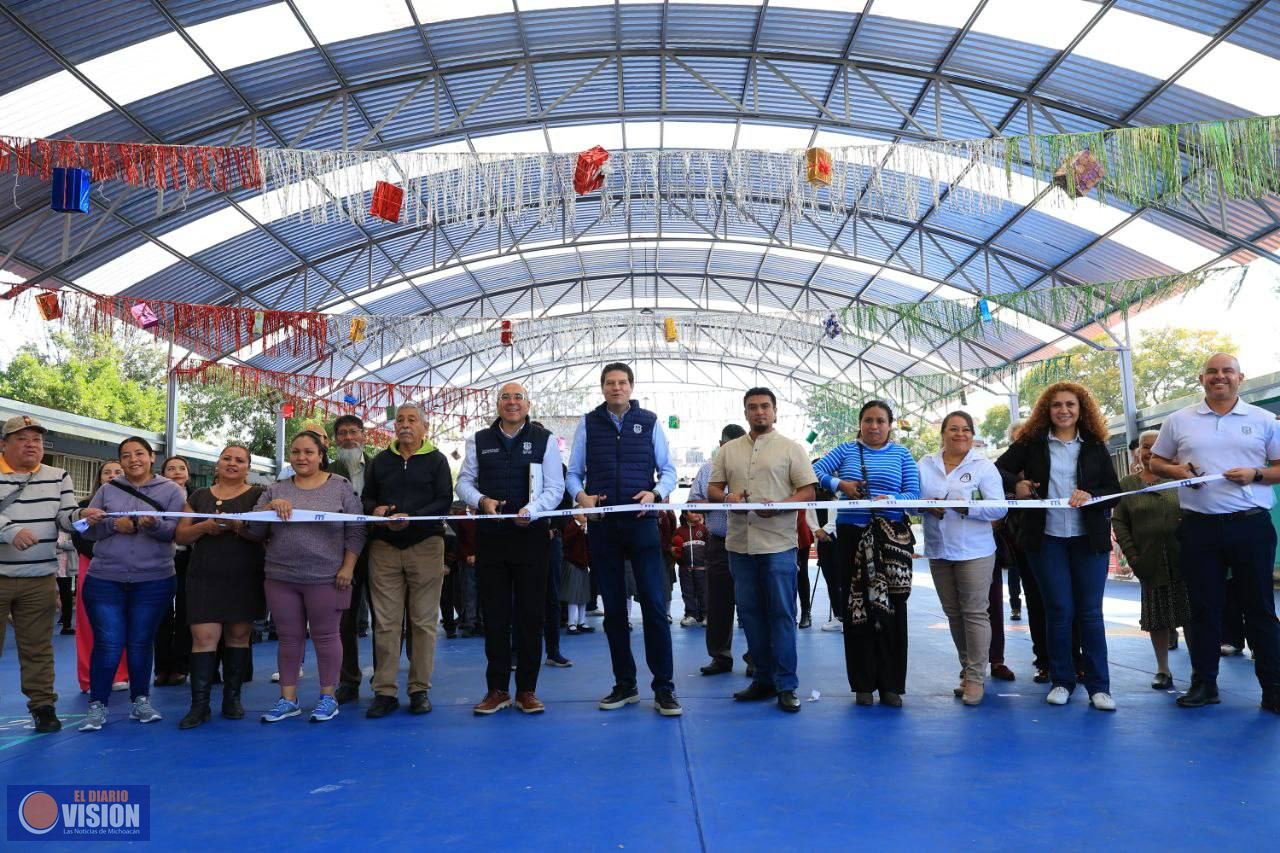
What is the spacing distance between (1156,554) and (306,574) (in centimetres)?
408

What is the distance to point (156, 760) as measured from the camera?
335 cm

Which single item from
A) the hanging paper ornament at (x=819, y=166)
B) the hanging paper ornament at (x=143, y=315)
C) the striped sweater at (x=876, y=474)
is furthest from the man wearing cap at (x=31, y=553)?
the hanging paper ornament at (x=143, y=315)

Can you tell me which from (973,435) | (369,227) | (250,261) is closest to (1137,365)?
(369,227)

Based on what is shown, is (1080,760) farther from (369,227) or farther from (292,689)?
(369,227)

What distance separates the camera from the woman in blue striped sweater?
4062 millimetres

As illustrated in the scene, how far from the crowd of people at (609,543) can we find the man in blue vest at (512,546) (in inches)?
0.4

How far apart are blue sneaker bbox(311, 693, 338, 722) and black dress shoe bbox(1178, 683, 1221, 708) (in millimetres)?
3676

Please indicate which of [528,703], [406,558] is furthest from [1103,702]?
[406,558]

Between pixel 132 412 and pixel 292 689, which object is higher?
pixel 132 412

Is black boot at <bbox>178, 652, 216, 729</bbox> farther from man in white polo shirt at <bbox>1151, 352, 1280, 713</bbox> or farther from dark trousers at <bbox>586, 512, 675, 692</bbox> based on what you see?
man in white polo shirt at <bbox>1151, 352, 1280, 713</bbox>

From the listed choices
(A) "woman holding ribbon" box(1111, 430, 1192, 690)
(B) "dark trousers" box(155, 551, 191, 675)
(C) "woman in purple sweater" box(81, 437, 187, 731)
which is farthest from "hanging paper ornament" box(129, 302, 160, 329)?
(A) "woman holding ribbon" box(1111, 430, 1192, 690)

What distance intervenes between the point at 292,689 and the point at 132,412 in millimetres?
20297

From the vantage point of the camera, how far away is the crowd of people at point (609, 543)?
3.95 m

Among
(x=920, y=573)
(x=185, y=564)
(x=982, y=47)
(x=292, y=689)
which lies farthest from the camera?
(x=920, y=573)
